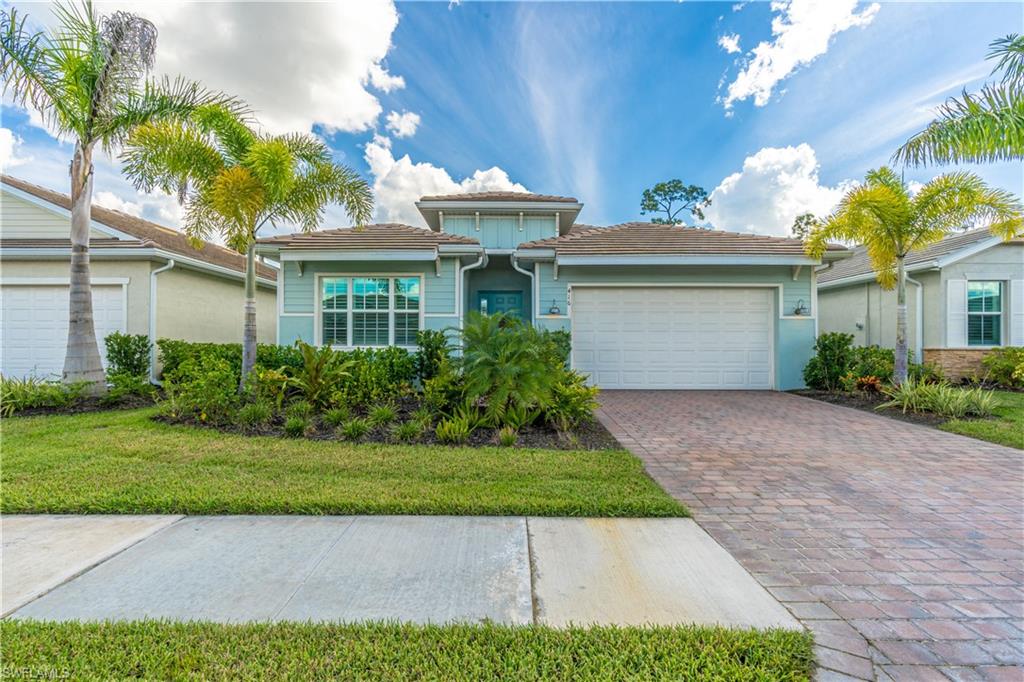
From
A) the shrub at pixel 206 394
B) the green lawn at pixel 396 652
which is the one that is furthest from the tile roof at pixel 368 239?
the green lawn at pixel 396 652

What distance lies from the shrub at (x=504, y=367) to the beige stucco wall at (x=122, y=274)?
348 inches

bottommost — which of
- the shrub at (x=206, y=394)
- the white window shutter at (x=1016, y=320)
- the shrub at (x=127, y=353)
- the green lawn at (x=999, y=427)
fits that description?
the green lawn at (x=999, y=427)

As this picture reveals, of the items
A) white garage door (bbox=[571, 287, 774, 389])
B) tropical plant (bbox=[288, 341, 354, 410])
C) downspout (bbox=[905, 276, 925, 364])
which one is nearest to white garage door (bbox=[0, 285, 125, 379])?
tropical plant (bbox=[288, 341, 354, 410])

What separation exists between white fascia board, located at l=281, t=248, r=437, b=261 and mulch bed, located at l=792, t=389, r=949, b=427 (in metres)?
9.36

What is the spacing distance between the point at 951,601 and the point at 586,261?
27.4 ft

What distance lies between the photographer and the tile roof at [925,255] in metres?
11.2

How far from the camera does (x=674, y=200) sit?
25.7m

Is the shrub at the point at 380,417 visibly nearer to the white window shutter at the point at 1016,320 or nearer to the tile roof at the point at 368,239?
the tile roof at the point at 368,239

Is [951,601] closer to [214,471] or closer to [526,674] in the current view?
[526,674]

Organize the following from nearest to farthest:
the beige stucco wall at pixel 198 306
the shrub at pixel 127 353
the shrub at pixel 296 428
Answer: the shrub at pixel 296 428 → the shrub at pixel 127 353 → the beige stucco wall at pixel 198 306

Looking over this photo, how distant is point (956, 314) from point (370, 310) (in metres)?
15.2

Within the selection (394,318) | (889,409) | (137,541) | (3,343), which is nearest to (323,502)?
(137,541)

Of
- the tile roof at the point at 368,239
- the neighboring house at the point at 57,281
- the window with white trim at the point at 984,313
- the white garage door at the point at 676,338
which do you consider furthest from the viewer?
the window with white trim at the point at 984,313

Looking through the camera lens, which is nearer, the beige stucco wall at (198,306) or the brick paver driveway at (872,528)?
the brick paver driveway at (872,528)
